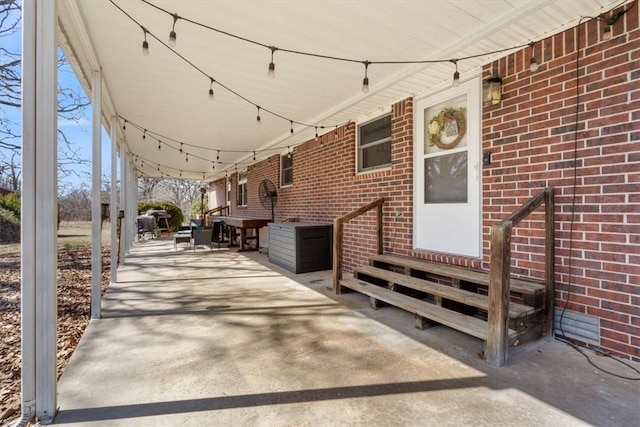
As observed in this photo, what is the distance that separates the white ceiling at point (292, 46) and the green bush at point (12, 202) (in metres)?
1.55

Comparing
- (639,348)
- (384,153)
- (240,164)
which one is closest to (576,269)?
(639,348)

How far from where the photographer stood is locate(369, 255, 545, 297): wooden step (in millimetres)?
2701

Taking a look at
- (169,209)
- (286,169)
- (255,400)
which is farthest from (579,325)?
(169,209)

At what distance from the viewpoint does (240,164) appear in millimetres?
10695

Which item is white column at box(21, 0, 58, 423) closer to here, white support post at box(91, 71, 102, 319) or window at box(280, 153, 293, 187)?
white support post at box(91, 71, 102, 319)

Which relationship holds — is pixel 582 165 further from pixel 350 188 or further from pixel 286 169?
pixel 286 169

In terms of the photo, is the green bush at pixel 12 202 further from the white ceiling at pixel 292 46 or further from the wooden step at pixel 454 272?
the wooden step at pixel 454 272

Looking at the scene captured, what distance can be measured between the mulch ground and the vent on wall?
382cm

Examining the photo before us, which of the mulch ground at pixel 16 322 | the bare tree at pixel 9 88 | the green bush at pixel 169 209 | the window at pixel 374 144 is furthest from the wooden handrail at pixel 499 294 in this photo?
the green bush at pixel 169 209

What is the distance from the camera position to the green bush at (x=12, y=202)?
1.92m

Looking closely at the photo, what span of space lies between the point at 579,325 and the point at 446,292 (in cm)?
102

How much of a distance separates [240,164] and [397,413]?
981 centimetres

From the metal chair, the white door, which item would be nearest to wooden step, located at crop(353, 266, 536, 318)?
the white door

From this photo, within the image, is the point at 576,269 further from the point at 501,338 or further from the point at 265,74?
the point at 265,74
